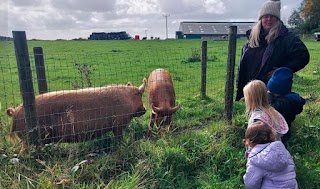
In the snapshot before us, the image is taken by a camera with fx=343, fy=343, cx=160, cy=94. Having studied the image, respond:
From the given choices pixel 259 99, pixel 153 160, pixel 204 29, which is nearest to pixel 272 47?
pixel 259 99

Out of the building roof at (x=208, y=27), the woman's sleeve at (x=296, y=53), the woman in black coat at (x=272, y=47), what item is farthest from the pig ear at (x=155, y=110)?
the building roof at (x=208, y=27)

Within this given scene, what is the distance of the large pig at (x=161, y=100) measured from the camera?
20.0 ft

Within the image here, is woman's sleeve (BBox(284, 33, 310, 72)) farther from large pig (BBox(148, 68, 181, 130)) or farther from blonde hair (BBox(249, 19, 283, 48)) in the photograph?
large pig (BBox(148, 68, 181, 130))

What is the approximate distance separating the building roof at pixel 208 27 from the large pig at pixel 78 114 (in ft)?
238

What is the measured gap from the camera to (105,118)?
17.3 ft

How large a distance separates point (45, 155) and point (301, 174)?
3.25 metres

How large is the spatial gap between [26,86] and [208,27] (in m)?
77.9

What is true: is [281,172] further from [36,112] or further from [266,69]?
[36,112]

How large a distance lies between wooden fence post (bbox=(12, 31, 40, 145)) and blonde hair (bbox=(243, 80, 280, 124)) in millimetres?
2672

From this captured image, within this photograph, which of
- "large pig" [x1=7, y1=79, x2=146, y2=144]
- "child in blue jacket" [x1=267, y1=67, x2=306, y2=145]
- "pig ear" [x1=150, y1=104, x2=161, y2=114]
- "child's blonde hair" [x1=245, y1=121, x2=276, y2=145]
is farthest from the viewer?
"pig ear" [x1=150, y1=104, x2=161, y2=114]

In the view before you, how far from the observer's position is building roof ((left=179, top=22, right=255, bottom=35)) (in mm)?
76688

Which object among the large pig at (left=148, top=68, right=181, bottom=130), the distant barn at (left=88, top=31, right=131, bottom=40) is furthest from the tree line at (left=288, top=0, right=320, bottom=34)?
the large pig at (left=148, top=68, right=181, bottom=130)

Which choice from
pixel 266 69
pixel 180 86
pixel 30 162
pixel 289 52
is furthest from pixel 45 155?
pixel 180 86

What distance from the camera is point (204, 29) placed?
258 ft
